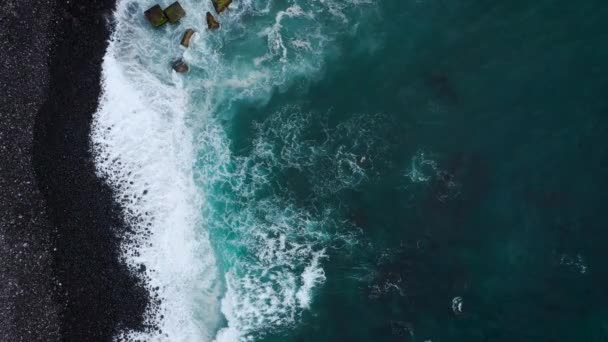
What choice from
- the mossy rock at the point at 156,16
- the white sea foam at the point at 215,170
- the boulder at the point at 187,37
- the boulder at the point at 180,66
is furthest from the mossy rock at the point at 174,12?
the boulder at the point at 180,66

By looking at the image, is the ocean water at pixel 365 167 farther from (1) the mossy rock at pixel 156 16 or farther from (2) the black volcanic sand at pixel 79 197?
(2) the black volcanic sand at pixel 79 197

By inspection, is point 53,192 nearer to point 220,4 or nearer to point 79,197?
point 79,197

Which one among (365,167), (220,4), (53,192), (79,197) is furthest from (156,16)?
(365,167)

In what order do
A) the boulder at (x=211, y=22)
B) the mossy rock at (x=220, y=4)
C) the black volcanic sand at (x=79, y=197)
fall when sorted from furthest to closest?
the boulder at (x=211, y=22)
the mossy rock at (x=220, y=4)
the black volcanic sand at (x=79, y=197)

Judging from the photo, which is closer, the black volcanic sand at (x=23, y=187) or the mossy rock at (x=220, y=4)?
the black volcanic sand at (x=23, y=187)

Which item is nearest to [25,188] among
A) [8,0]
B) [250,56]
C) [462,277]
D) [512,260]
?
[8,0]

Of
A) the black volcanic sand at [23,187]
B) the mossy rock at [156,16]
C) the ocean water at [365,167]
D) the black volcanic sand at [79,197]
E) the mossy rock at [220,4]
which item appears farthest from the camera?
the mossy rock at [220,4]

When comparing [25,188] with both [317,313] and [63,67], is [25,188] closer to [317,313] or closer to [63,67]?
[63,67]

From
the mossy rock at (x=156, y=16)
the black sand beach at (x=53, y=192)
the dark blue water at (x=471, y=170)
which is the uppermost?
the mossy rock at (x=156, y=16)
